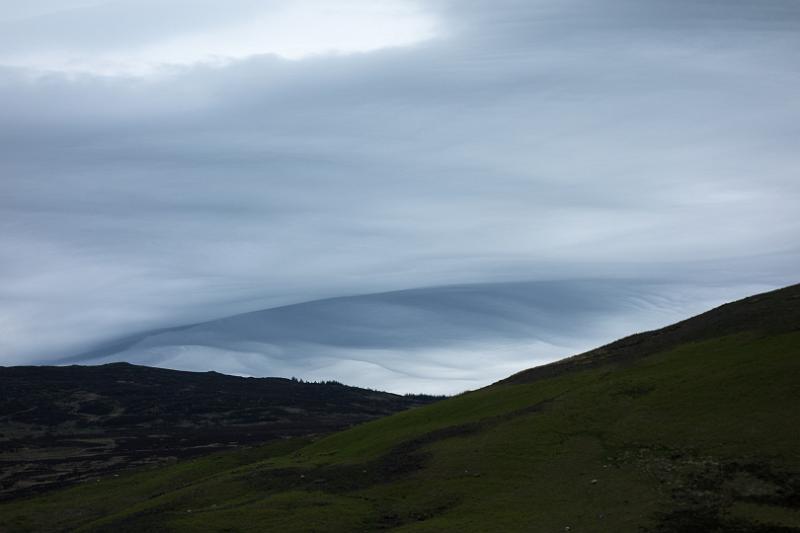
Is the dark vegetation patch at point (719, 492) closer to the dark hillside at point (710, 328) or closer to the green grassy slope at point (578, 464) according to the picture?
the green grassy slope at point (578, 464)

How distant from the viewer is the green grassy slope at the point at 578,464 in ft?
171

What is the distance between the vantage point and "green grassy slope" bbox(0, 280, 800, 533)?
52094 mm

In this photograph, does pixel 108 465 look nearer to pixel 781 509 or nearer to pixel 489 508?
pixel 489 508

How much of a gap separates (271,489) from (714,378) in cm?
3888

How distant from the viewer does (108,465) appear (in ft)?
503

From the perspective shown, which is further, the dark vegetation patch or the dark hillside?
the dark hillside

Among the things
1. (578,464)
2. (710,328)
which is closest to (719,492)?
(578,464)

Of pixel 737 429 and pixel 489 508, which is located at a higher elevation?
pixel 737 429

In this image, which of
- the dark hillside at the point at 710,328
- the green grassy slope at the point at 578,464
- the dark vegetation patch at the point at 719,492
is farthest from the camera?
the dark hillside at the point at 710,328

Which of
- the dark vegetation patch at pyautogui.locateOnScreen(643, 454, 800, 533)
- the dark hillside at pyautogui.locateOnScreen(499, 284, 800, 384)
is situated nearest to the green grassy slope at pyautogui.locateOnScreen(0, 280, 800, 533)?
the dark vegetation patch at pyautogui.locateOnScreen(643, 454, 800, 533)

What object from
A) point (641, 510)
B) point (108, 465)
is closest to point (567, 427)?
point (641, 510)

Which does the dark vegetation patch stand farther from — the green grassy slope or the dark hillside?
the dark hillside

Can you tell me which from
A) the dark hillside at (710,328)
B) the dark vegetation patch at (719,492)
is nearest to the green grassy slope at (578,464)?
the dark vegetation patch at (719,492)

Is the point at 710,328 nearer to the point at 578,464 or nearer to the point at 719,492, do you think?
the point at 578,464
